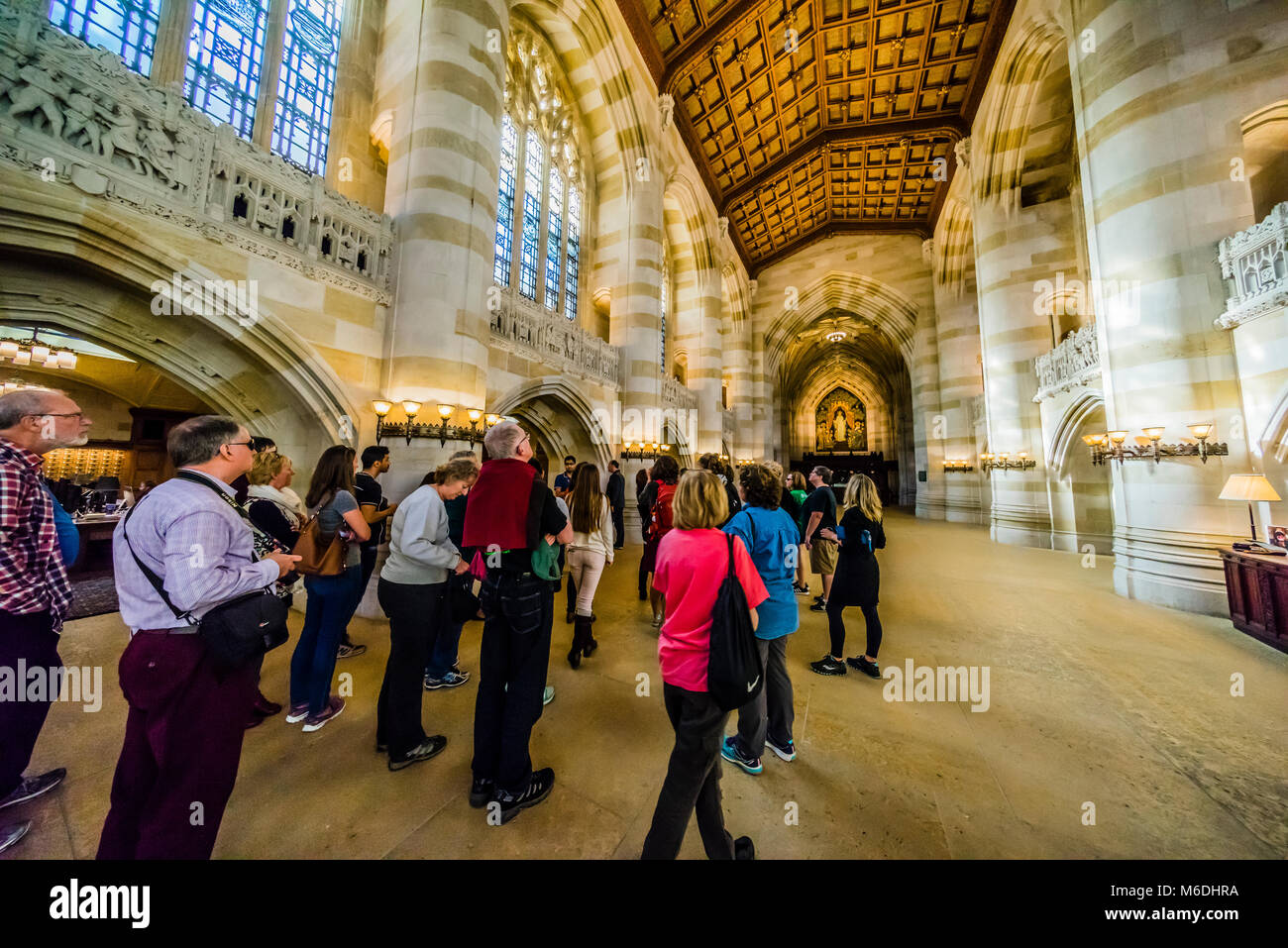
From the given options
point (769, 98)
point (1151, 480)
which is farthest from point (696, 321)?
point (1151, 480)

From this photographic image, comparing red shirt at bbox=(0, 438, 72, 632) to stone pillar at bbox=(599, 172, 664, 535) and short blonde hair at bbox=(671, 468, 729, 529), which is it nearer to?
short blonde hair at bbox=(671, 468, 729, 529)

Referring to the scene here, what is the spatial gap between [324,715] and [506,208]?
10.1m

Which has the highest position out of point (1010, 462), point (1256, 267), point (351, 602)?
point (1256, 267)

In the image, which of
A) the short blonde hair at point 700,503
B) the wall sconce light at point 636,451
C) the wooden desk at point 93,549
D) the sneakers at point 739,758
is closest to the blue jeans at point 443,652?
the sneakers at point 739,758

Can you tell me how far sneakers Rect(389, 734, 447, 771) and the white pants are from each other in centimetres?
147

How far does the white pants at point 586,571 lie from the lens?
385cm

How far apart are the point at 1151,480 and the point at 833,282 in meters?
17.6

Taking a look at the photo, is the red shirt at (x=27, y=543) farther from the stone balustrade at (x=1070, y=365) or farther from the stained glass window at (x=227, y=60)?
the stone balustrade at (x=1070, y=365)

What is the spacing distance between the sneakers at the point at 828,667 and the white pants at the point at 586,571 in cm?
206

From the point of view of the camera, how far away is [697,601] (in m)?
1.64

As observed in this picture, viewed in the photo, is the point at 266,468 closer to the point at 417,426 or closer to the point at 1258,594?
the point at 417,426

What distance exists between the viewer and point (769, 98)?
1338cm

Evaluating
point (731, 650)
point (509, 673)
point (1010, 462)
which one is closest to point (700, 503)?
point (731, 650)
